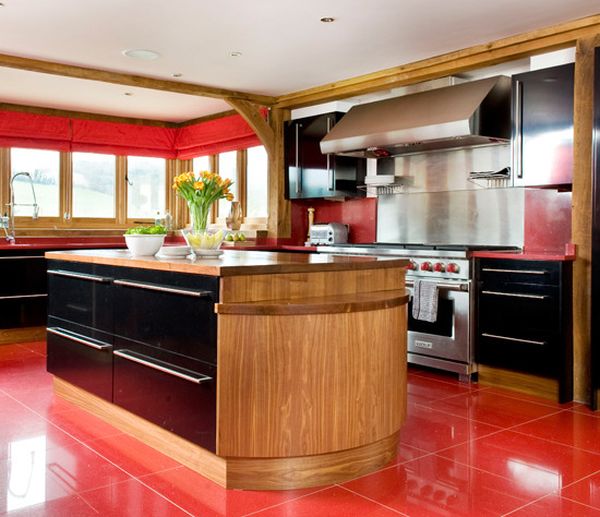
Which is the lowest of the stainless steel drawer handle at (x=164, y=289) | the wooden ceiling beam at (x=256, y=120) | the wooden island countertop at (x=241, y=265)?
the stainless steel drawer handle at (x=164, y=289)

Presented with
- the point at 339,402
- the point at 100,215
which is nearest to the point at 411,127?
the point at 339,402

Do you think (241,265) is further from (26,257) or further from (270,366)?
(26,257)

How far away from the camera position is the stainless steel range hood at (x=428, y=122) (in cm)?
473

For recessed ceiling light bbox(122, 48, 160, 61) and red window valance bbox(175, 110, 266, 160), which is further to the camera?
red window valance bbox(175, 110, 266, 160)

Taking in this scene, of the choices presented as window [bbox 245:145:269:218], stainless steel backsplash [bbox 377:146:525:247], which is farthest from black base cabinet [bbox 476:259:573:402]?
window [bbox 245:145:269:218]

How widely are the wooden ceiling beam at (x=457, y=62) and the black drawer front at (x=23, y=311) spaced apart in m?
3.01

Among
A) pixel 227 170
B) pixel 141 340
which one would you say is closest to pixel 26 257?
pixel 227 170

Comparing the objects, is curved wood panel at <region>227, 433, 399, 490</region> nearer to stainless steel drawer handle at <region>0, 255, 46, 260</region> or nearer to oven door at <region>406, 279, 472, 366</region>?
oven door at <region>406, 279, 472, 366</region>

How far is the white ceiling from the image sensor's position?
404cm

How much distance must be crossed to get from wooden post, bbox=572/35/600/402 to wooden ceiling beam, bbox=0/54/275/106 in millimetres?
3256

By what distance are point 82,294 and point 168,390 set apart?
109cm

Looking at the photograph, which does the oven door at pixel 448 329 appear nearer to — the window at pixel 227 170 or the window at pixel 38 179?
the window at pixel 227 170

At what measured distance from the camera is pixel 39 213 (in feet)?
24.8

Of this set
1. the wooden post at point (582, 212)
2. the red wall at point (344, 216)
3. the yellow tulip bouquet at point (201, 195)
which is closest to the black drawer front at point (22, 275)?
the red wall at point (344, 216)
